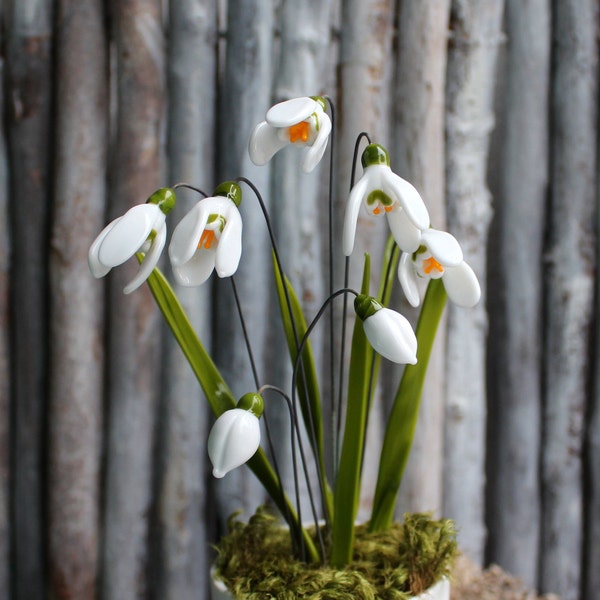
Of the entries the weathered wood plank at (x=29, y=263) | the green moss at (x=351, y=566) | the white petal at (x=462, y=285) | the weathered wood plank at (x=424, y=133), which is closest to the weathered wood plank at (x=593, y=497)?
the weathered wood plank at (x=424, y=133)

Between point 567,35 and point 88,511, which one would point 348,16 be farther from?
point 88,511

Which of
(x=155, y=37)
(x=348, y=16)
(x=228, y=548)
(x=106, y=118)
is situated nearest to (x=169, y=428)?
(x=228, y=548)

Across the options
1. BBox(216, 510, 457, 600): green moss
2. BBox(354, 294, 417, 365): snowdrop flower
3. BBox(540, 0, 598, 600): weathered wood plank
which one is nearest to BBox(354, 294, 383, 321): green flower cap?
BBox(354, 294, 417, 365): snowdrop flower

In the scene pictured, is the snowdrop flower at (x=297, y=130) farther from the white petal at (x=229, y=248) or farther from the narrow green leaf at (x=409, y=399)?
the narrow green leaf at (x=409, y=399)

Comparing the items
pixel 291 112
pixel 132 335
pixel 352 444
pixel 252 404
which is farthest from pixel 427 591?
pixel 132 335

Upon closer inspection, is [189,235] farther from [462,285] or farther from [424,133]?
[424,133]

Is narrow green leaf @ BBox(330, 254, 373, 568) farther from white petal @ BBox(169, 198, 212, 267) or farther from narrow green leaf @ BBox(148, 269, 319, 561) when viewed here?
white petal @ BBox(169, 198, 212, 267)
